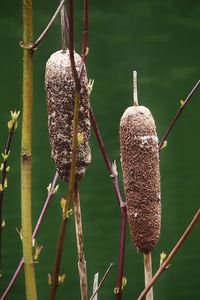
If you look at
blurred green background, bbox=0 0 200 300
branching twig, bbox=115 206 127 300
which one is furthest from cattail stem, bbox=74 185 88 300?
blurred green background, bbox=0 0 200 300

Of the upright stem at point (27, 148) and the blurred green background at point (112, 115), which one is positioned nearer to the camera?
the upright stem at point (27, 148)

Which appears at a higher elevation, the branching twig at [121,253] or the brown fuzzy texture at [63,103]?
the brown fuzzy texture at [63,103]

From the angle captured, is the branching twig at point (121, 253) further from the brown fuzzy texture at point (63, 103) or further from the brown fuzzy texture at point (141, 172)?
the brown fuzzy texture at point (63, 103)

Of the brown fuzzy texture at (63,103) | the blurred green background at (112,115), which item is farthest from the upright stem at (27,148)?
the blurred green background at (112,115)

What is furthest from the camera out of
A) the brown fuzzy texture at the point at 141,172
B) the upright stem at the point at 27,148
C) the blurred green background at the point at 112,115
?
the blurred green background at the point at 112,115

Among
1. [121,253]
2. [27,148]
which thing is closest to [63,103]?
[27,148]

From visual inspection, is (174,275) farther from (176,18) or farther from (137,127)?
(137,127)
